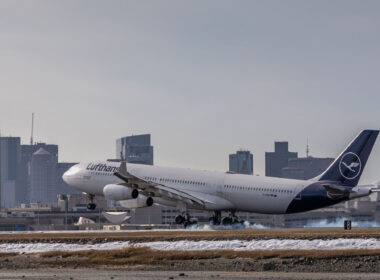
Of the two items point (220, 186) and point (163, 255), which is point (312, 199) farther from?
point (163, 255)

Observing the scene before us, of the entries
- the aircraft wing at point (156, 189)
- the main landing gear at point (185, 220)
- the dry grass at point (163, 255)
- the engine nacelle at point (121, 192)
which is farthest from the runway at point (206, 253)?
the main landing gear at point (185, 220)

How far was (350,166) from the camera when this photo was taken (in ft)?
306

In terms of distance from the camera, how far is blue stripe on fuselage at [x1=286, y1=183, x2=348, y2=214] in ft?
302

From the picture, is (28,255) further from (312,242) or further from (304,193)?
(304,193)

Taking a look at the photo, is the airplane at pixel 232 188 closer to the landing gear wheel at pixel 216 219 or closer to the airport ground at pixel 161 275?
the landing gear wheel at pixel 216 219

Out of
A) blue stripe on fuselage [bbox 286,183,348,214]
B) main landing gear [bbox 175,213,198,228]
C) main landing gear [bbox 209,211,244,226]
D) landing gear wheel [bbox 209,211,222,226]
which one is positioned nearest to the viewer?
blue stripe on fuselage [bbox 286,183,348,214]

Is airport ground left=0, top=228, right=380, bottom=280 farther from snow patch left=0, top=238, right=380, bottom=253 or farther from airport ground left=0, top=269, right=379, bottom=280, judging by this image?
snow patch left=0, top=238, right=380, bottom=253

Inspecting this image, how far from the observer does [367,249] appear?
5512 cm

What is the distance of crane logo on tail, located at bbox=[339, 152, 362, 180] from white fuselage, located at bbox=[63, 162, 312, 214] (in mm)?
3421

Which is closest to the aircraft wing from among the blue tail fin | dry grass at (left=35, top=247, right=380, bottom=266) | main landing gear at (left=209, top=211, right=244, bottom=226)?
main landing gear at (left=209, top=211, right=244, bottom=226)

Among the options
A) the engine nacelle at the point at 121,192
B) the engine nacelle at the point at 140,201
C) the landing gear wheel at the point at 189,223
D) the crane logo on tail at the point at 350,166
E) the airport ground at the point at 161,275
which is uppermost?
the crane logo on tail at the point at 350,166

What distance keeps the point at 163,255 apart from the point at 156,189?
3980 cm

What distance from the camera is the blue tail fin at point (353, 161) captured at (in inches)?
3669

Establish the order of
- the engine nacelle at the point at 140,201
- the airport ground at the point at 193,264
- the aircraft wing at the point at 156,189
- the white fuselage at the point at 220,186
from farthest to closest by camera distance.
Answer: the engine nacelle at the point at 140,201, the aircraft wing at the point at 156,189, the white fuselage at the point at 220,186, the airport ground at the point at 193,264
